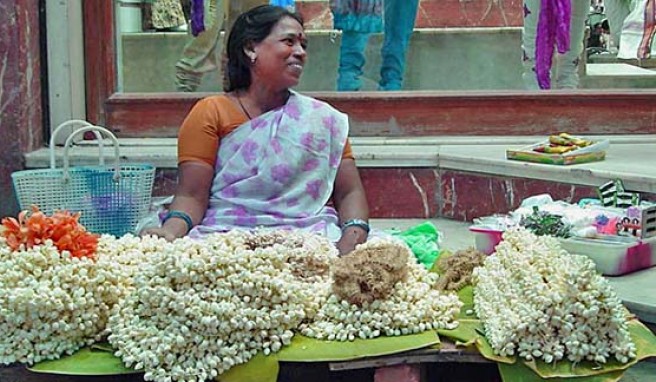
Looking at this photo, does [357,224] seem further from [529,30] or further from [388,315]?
[529,30]

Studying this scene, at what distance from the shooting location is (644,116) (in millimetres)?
4738

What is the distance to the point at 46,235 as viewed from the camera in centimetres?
276

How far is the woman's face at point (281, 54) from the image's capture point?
11.4 feet

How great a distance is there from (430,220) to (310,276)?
4.89ft

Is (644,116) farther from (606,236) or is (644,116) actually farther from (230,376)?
(230,376)

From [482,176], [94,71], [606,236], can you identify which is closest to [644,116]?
[482,176]

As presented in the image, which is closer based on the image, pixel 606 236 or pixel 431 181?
pixel 606 236

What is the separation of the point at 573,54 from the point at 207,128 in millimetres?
2292

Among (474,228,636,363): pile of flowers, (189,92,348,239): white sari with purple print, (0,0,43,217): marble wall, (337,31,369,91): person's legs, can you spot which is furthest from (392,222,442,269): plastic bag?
(0,0,43,217): marble wall

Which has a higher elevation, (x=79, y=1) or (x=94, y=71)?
(x=79, y=1)

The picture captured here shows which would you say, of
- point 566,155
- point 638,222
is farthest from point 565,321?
point 566,155

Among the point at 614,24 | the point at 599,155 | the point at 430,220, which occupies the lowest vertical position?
the point at 430,220

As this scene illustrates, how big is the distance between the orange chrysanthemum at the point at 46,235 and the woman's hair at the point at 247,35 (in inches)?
39.0

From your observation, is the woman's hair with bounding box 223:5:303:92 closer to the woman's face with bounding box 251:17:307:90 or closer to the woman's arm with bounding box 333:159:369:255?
the woman's face with bounding box 251:17:307:90
